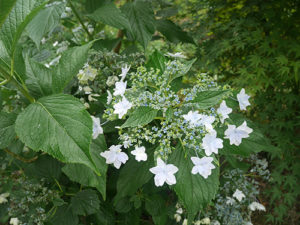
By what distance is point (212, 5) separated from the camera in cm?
259

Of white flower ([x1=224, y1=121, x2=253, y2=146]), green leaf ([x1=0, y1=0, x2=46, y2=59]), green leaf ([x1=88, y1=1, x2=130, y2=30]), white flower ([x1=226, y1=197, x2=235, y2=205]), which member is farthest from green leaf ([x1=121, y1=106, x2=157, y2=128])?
white flower ([x1=226, y1=197, x2=235, y2=205])

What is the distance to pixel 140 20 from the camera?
147cm

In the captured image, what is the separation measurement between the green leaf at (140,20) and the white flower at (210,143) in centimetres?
73

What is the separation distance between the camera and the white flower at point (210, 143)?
2.84ft

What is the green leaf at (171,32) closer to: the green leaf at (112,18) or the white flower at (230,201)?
the green leaf at (112,18)

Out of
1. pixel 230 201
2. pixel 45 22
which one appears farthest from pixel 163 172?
pixel 230 201

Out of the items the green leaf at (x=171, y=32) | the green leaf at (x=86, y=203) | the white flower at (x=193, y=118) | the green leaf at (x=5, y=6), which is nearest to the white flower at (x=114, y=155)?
the white flower at (x=193, y=118)

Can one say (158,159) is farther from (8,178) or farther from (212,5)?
(212,5)

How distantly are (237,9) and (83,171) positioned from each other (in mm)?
2261

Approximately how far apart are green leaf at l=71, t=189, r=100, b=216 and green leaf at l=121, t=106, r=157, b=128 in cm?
61

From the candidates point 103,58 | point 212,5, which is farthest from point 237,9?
point 103,58

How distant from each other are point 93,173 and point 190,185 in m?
0.37

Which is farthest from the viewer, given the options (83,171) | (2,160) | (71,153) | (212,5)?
(212,5)

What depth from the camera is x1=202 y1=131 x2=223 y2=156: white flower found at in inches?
34.0
